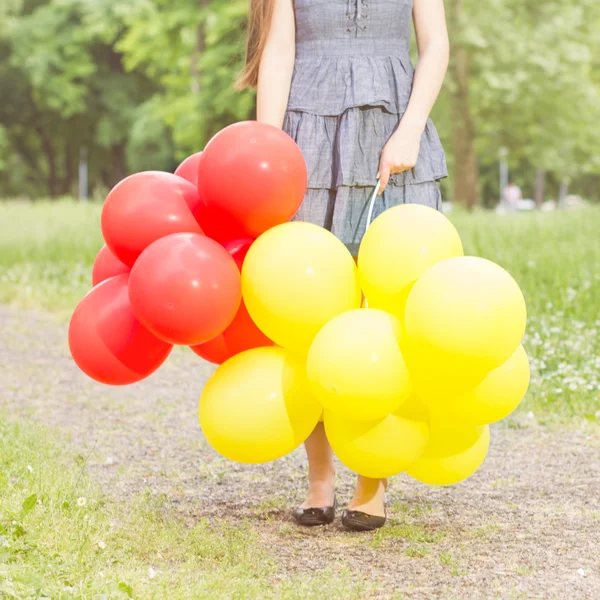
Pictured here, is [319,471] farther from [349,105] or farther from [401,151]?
[349,105]

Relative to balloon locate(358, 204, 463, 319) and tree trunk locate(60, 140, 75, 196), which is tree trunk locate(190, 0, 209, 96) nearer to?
balloon locate(358, 204, 463, 319)

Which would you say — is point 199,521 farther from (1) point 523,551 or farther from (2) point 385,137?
(2) point 385,137

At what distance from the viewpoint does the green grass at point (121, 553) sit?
262 cm

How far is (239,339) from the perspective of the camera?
302 cm

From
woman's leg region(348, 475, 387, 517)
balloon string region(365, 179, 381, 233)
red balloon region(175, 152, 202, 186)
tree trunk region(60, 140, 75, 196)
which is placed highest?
red balloon region(175, 152, 202, 186)

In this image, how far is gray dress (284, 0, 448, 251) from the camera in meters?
3.21

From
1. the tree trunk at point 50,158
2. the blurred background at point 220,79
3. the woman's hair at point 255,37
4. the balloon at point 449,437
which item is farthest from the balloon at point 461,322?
the tree trunk at point 50,158

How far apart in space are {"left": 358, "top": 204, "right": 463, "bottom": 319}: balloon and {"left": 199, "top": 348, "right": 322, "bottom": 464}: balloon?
33 centimetres

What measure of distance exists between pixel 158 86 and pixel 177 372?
112ft

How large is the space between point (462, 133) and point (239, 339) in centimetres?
1952

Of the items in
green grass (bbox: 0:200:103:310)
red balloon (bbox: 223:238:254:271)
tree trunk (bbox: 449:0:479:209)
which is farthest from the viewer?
tree trunk (bbox: 449:0:479:209)

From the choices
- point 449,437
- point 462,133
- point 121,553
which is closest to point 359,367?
point 449,437

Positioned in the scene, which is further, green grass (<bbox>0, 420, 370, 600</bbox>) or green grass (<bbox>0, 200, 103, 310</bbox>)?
green grass (<bbox>0, 200, 103, 310</bbox>)

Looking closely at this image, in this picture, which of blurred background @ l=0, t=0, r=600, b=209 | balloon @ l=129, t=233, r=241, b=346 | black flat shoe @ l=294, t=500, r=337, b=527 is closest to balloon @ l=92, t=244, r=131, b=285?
balloon @ l=129, t=233, r=241, b=346
